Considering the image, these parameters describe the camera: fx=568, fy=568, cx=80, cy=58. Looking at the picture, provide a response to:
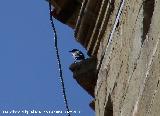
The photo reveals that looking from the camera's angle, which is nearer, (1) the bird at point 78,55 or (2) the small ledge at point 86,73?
(2) the small ledge at point 86,73

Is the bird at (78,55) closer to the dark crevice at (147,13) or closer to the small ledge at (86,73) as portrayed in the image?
the small ledge at (86,73)

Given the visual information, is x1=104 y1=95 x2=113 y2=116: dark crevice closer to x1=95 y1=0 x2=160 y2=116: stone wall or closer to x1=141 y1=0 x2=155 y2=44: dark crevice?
x1=95 y1=0 x2=160 y2=116: stone wall

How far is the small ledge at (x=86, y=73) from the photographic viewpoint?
6.52 meters

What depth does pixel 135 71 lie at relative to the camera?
3.86m

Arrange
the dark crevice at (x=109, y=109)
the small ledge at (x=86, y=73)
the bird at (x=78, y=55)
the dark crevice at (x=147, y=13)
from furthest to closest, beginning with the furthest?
the bird at (x=78, y=55)
the small ledge at (x=86, y=73)
the dark crevice at (x=109, y=109)
the dark crevice at (x=147, y=13)

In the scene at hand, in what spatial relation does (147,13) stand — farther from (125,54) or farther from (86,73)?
(86,73)

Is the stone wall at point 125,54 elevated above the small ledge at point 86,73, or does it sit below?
above

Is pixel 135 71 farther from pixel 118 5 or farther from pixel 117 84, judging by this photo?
pixel 118 5

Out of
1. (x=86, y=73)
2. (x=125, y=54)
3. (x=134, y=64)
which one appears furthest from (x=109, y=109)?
(x=86, y=73)

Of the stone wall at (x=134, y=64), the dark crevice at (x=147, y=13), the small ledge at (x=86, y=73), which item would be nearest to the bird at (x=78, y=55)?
the small ledge at (x=86, y=73)

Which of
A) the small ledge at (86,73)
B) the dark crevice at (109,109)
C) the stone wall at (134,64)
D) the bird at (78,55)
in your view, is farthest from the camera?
the bird at (78,55)

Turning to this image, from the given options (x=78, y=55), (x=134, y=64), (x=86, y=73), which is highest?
(x=134, y=64)

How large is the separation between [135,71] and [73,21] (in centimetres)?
363

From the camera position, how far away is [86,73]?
6.55 metres
